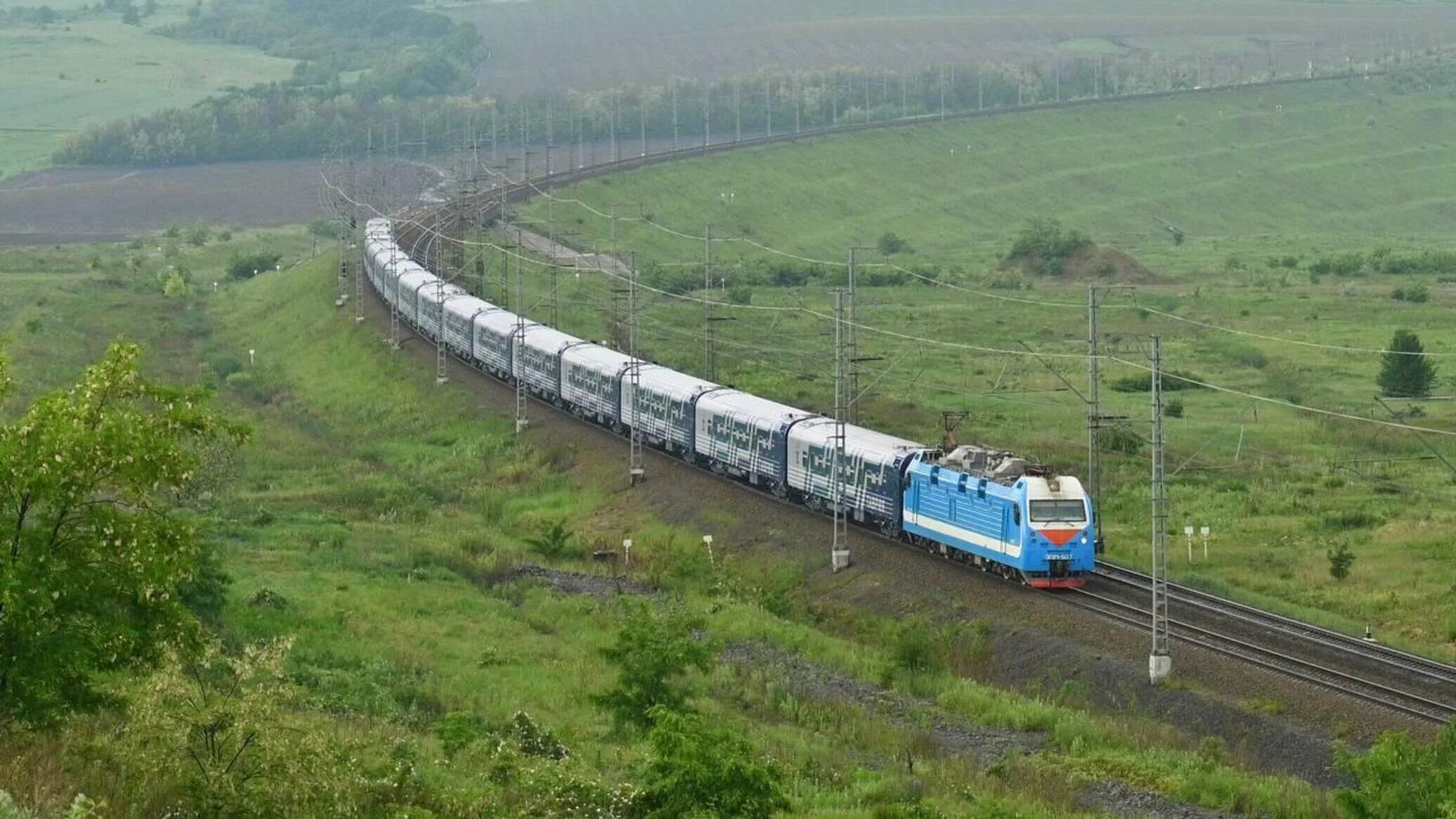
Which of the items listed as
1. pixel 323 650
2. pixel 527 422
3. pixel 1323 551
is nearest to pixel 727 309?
pixel 527 422

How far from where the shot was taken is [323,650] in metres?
40.3

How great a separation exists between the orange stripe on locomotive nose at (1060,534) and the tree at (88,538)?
24765mm

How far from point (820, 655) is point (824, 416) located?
14639 millimetres

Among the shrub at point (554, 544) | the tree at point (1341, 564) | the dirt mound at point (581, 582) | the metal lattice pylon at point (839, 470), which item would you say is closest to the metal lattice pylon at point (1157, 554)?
the tree at point (1341, 564)

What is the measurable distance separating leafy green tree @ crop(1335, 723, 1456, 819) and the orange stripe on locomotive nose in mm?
16213

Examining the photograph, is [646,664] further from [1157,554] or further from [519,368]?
[519,368]

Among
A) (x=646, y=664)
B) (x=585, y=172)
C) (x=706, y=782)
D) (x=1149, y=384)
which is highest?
(x=706, y=782)

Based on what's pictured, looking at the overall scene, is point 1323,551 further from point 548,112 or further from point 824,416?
point 548,112

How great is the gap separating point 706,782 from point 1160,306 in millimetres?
91552

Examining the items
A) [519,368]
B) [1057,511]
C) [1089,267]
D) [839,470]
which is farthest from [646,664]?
[1089,267]

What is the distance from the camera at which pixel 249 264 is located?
149m

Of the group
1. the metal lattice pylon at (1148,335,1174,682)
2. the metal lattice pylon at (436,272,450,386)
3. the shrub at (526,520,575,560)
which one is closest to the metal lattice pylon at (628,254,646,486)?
the shrub at (526,520,575,560)

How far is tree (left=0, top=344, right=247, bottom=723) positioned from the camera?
75.4 feet

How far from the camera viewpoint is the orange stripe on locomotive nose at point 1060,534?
147 ft
